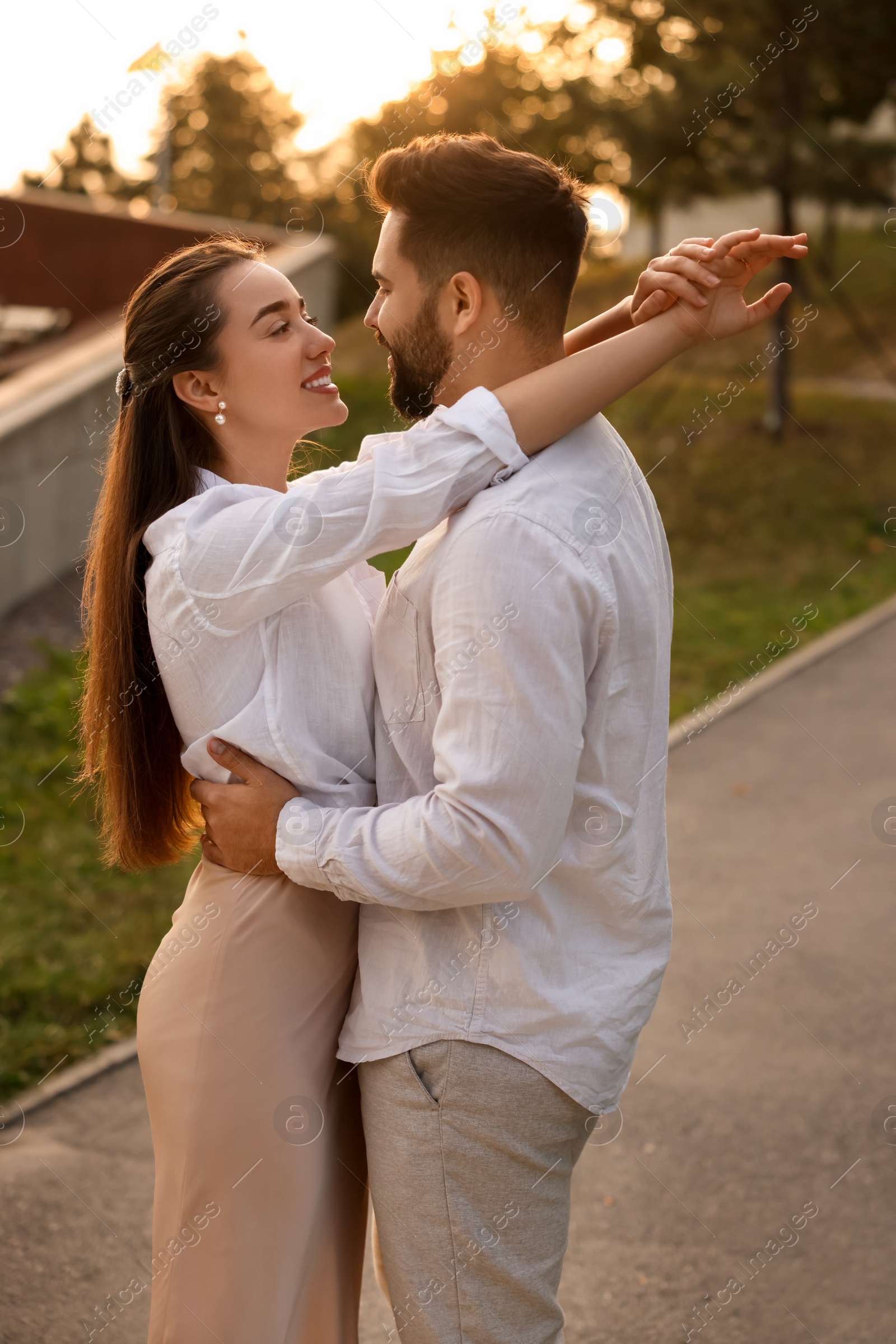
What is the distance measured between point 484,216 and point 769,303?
546mm

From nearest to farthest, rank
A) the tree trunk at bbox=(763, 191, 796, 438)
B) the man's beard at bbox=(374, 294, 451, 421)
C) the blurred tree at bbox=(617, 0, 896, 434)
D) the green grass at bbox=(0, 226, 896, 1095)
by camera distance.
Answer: the man's beard at bbox=(374, 294, 451, 421)
the green grass at bbox=(0, 226, 896, 1095)
the blurred tree at bbox=(617, 0, 896, 434)
the tree trunk at bbox=(763, 191, 796, 438)

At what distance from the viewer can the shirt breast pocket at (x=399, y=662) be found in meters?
1.89

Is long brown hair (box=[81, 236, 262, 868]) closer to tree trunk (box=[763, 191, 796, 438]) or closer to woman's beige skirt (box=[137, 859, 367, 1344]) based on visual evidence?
woman's beige skirt (box=[137, 859, 367, 1344])

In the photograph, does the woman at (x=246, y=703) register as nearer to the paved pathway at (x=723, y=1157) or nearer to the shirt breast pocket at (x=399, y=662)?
the shirt breast pocket at (x=399, y=662)

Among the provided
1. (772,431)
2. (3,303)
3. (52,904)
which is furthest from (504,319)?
(3,303)

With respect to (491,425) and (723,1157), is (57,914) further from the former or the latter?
(491,425)

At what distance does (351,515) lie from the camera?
183 cm

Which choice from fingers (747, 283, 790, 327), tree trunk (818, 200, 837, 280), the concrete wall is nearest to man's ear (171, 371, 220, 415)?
fingers (747, 283, 790, 327)

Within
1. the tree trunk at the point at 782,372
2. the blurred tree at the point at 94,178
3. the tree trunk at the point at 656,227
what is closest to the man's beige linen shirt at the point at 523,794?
the tree trunk at the point at 656,227

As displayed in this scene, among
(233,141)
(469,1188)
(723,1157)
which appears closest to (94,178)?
(233,141)

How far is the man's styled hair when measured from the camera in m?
1.88

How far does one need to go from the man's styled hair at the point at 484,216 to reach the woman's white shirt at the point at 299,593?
22cm

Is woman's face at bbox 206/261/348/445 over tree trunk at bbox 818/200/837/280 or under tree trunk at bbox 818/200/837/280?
over

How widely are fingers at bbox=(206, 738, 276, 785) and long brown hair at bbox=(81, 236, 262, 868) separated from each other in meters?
0.22
